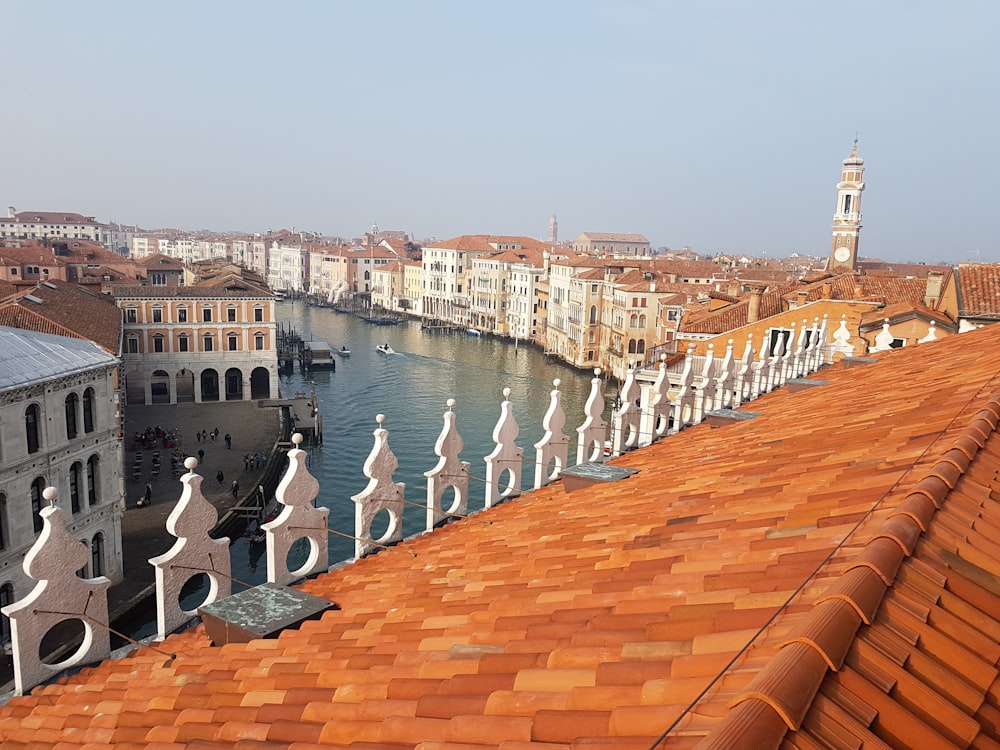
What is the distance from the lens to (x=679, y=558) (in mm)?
3652

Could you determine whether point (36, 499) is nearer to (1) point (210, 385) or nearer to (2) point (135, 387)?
(2) point (135, 387)

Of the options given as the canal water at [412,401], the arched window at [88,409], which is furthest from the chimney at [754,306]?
the arched window at [88,409]

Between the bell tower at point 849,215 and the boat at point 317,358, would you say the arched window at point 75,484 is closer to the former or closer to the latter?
the boat at point 317,358

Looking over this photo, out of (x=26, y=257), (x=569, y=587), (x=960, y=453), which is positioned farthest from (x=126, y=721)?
(x=26, y=257)

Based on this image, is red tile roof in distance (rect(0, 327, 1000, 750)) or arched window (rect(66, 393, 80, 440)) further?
arched window (rect(66, 393, 80, 440))

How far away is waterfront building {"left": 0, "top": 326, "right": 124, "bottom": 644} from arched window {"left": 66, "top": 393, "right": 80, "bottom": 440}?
19mm

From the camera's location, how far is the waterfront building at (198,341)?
144ft

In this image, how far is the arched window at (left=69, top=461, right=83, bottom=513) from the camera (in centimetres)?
2038

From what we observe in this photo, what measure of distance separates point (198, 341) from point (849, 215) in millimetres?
61696

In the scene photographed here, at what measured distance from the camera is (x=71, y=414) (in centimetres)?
2017

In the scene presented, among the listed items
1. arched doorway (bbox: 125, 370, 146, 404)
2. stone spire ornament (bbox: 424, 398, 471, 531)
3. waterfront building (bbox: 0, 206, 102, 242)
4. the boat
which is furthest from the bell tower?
waterfront building (bbox: 0, 206, 102, 242)

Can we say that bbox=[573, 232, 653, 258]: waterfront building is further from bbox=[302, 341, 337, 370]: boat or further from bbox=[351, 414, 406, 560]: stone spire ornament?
bbox=[351, 414, 406, 560]: stone spire ornament

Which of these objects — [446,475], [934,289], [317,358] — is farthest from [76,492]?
[317,358]

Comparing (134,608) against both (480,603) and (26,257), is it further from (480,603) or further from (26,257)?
(26,257)
